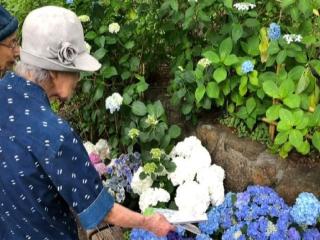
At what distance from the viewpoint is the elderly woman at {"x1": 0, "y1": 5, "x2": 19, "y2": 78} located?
1914 millimetres

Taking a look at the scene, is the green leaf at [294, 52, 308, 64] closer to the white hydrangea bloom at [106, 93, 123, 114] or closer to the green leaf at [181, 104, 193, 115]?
the green leaf at [181, 104, 193, 115]

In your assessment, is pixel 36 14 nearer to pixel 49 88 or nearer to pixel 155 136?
pixel 49 88

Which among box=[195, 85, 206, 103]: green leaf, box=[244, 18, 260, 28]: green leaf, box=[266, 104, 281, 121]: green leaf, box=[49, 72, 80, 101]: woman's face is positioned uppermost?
box=[49, 72, 80, 101]: woman's face

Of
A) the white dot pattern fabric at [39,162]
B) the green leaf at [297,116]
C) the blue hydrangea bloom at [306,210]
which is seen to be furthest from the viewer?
the green leaf at [297,116]

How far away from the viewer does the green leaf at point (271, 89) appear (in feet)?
9.23

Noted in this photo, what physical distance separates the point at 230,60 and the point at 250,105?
0.96ft

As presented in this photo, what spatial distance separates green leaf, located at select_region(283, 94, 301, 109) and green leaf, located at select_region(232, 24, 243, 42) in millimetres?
477

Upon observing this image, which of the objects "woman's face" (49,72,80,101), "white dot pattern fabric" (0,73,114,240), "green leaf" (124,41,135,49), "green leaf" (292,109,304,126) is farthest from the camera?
"green leaf" (124,41,135,49)

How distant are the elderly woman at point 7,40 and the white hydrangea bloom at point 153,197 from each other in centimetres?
125

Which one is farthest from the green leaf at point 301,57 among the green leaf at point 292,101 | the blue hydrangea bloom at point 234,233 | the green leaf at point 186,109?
the blue hydrangea bloom at point 234,233

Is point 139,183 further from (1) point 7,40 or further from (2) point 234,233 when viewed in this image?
(1) point 7,40

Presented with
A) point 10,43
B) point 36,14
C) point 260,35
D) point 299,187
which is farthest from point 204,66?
point 36,14

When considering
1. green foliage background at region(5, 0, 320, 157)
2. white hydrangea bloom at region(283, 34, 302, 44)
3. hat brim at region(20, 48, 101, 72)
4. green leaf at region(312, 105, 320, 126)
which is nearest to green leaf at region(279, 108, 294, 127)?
green foliage background at region(5, 0, 320, 157)

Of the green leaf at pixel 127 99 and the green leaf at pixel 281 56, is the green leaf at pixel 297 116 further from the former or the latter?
the green leaf at pixel 127 99
